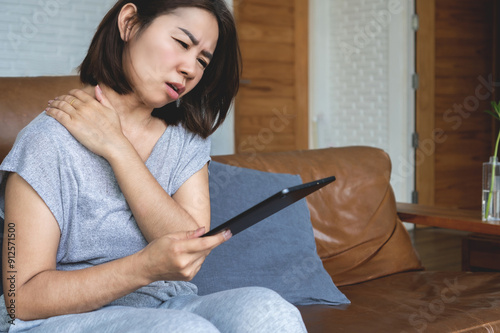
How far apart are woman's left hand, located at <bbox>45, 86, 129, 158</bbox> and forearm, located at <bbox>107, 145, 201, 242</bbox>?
3cm

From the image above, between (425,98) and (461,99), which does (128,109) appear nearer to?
(425,98)

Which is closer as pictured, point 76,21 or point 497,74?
point 76,21

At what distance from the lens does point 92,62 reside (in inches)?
53.1

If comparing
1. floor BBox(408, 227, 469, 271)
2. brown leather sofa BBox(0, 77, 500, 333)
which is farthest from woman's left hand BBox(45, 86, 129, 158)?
floor BBox(408, 227, 469, 271)

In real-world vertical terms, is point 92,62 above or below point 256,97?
above

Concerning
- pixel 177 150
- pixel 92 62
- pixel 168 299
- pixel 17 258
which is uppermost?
pixel 92 62

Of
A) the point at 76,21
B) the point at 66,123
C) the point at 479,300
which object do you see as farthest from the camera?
the point at 76,21

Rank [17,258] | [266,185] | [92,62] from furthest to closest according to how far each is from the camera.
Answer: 1. [266,185]
2. [92,62]
3. [17,258]

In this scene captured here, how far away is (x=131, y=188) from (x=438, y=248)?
149 inches

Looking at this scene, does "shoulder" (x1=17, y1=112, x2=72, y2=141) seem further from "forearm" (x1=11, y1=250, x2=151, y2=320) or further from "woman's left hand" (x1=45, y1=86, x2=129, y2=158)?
"forearm" (x1=11, y1=250, x2=151, y2=320)

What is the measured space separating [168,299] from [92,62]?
0.52 meters

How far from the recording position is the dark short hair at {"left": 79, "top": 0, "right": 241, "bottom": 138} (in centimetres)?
131

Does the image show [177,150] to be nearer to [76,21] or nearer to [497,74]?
[76,21]

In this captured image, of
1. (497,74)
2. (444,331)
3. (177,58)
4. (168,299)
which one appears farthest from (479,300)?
(497,74)
